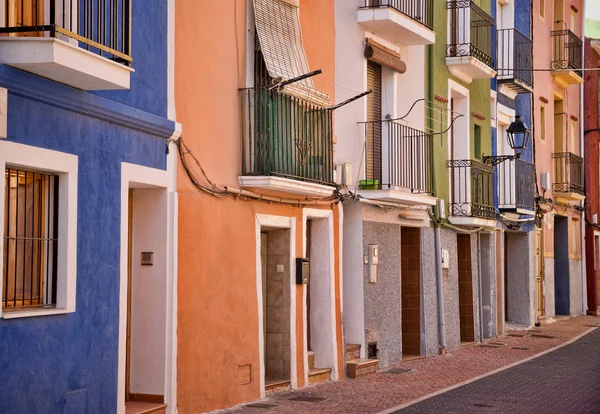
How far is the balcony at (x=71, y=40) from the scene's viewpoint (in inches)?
382

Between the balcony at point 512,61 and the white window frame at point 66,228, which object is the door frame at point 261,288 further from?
the balcony at point 512,61

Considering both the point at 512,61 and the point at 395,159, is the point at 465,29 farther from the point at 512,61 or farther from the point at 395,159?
the point at 395,159

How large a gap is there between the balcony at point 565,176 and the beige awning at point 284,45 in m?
17.5

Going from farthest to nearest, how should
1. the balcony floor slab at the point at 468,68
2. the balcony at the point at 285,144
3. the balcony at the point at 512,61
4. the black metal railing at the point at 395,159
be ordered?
the balcony at the point at 512,61 < the balcony floor slab at the point at 468,68 < the black metal railing at the point at 395,159 < the balcony at the point at 285,144

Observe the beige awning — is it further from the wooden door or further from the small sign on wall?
the wooden door

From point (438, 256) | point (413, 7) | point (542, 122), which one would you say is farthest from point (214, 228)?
point (542, 122)

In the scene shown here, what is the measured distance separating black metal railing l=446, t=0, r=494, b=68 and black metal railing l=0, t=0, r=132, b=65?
12495 mm

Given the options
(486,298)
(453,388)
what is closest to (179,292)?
(453,388)

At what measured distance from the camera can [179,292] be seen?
42.8 ft

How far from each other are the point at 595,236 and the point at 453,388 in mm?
22501

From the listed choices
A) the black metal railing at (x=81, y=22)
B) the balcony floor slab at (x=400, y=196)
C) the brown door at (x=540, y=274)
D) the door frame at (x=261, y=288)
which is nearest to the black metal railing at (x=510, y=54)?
the brown door at (x=540, y=274)

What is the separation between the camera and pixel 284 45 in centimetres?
1597

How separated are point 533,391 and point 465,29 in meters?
9.48

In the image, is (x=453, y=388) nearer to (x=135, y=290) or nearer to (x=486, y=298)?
(x=135, y=290)
